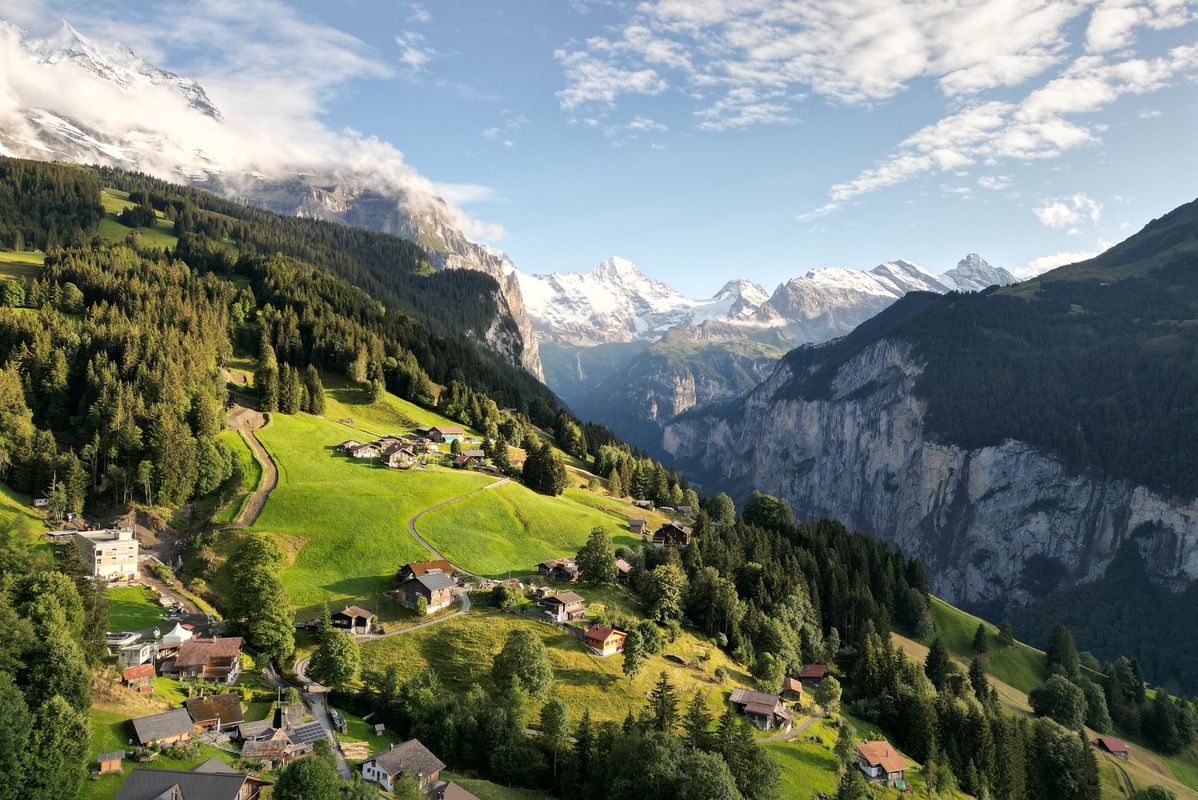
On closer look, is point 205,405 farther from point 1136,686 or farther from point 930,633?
point 1136,686

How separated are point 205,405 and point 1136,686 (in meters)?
143

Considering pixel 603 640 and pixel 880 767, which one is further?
pixel 603 640

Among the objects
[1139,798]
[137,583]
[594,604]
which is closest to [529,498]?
[594,604]

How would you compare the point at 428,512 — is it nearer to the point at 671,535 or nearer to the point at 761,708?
the point at 671,535

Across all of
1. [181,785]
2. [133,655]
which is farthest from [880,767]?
[133,655]

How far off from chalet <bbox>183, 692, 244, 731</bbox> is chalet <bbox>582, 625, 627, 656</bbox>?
32.2m

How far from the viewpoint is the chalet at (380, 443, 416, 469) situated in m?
114

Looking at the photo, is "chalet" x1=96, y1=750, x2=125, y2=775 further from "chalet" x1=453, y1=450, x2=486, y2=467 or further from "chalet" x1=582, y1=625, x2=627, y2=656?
"chalet" x1=453, y1=450, x2=486, y2=467

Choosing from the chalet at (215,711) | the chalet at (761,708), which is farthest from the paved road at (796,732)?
the chalet at (215,711)

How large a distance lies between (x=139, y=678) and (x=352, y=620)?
727 inches

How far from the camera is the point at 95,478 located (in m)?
89.5

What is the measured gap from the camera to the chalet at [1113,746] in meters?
95.6

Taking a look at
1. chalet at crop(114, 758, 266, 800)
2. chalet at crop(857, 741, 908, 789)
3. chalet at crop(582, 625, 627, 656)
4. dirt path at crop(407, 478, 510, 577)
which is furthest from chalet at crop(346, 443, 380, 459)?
chalet at crop(857, 741, 908, 789)

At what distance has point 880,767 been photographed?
69.4 metres
